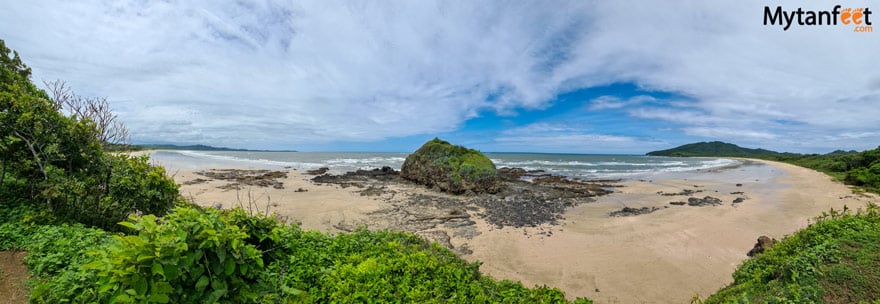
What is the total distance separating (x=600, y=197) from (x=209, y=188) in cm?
2495

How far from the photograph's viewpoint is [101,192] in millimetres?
6047

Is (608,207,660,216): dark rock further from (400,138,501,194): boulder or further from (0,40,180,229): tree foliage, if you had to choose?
(0,40,180,229): tree foliage

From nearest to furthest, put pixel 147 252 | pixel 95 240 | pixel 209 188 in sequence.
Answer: pixel 147 252 < pixel 95 240 < pixel 209 188

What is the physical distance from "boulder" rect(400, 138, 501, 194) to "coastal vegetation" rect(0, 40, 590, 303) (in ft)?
46.5

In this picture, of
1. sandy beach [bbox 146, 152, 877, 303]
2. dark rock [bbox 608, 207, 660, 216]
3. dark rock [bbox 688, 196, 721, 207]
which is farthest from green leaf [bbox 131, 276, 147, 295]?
dark rock [bbox 688, 196, 721, 207]

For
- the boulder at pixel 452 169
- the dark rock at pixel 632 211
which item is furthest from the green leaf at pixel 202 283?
the boulder at pixel 452 169

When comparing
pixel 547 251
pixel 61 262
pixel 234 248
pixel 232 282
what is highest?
pixel 234 248

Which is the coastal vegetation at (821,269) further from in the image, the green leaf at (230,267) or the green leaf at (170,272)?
the green leaf at (170,272)

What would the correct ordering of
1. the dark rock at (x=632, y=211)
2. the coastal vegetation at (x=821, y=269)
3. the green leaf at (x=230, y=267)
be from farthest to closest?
the dark rock at (x=632, y=211)
the coastal vegetation at (x=821, y=269)
the green leaf at (x=230, y=267)

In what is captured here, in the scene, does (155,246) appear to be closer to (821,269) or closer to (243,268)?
(243,268)

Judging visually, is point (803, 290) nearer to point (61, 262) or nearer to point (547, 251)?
point (547, 251)

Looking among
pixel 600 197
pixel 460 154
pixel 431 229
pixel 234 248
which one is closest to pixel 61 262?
pixel 234 248

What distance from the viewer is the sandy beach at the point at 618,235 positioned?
7162 mm

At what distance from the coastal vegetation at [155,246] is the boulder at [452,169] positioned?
14.2m
